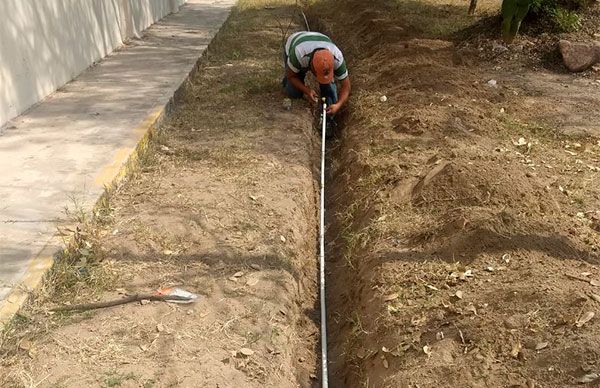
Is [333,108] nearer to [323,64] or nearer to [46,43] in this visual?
[323,64]

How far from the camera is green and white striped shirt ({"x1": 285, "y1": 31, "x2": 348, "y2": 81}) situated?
6883mm

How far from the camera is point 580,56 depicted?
8.59 m

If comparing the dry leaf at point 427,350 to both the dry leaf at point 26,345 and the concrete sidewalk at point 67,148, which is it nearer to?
the dry leaf at point 26,345

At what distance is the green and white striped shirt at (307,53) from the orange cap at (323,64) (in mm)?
278

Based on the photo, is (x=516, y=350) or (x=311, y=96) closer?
(x=516, y=350)

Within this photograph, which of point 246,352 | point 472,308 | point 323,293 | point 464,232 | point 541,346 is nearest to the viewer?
point 541,346

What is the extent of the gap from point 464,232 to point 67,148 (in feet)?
12.4

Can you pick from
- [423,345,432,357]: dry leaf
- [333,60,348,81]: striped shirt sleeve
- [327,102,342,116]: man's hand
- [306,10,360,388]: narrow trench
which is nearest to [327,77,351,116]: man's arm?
[327,102,342,116]: man's hand

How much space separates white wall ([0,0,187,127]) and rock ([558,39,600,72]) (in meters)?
7.29

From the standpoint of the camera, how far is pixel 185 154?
19.6ft

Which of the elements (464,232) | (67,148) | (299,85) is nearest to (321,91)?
(299,85)

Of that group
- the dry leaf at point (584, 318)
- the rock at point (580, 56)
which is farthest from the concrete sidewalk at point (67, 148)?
the rock at point (580, 56)

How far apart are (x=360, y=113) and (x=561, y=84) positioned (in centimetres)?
311

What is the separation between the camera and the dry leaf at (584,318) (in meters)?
3.17
